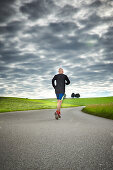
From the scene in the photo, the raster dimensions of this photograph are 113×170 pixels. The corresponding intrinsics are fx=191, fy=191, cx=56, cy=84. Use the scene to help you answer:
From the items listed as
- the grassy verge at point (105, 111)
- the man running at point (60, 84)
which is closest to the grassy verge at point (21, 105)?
the grassy verge at point (105, 111)

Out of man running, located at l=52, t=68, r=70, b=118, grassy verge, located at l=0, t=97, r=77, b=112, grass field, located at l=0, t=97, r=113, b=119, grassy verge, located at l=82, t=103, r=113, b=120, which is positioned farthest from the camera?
grassy verge, located at l=0, t=97, r=77, b=112

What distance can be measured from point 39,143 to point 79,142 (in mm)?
953

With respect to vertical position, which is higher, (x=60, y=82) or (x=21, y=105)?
(x=60, y=82)

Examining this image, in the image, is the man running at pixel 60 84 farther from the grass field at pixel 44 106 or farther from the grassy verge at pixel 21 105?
the grassy verge at pixel 21 105

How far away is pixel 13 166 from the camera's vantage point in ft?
9.55

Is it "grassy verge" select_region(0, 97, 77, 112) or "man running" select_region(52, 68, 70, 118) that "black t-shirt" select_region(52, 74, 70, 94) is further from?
"grassy verge" select_region(0, 97, 77, 112)

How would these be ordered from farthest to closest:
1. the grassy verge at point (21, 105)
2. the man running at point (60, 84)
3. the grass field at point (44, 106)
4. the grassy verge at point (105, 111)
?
the grassy verge at point (21, 105)
the grass field at point (44, 106)
the grassy verge at point (105, 111)
the man running at point (60, 84)

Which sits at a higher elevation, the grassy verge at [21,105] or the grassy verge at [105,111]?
the grassy verge at [21,105]

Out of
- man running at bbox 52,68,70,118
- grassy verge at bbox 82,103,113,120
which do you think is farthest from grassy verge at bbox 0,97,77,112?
man running at bbox 52,68,70,118

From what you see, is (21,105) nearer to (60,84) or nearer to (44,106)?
(44,106)

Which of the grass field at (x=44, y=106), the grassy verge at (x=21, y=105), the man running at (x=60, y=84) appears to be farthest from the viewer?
the grassy verge at (x=21, y=105)

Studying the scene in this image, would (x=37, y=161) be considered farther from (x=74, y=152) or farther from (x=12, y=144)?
(x=12, y=144)

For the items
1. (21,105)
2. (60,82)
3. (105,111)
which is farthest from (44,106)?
(60,82)

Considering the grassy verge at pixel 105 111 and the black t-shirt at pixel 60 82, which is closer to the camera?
the black t-shirt at pixel 60 82
